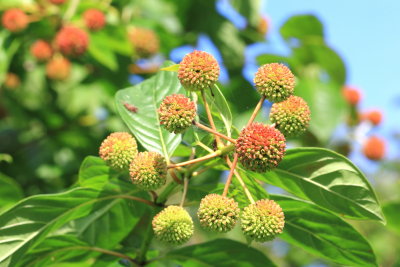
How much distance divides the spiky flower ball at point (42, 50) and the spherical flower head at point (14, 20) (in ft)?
0.73

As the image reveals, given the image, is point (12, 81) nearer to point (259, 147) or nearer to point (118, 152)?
point (118, 152)

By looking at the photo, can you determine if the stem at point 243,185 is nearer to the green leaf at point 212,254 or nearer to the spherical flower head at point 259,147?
the spherical flower head at point 259,147

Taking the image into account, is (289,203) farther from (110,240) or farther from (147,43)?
(147,43)

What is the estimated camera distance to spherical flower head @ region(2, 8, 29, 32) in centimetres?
331

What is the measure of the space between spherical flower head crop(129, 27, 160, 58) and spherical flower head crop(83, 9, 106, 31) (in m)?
0.24

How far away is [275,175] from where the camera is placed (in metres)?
1.57

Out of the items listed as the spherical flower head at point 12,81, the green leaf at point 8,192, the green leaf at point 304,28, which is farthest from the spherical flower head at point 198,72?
the spherical flower head at point 12,81

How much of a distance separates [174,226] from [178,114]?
29 centimetres

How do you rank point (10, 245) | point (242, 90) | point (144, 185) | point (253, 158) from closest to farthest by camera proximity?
point (253, 158)
point (144, 185)
point (10, 245)
point (242, 90)

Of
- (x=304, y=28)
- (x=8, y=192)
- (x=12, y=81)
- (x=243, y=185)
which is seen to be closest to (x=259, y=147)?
(x=243, y=185)

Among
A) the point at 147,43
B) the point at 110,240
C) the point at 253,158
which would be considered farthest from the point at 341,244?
the point at 147,43

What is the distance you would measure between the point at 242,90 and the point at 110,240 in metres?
1.84

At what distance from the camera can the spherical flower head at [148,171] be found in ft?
4.67

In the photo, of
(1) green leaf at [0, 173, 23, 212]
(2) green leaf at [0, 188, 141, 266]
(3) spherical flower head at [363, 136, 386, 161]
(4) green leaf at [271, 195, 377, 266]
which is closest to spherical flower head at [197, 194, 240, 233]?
(4) green leaf at [271, 195, 377, 266]
